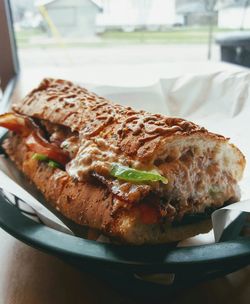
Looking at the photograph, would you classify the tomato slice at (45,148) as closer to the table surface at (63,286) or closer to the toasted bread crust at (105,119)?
the toasted bread crust at (105,119)

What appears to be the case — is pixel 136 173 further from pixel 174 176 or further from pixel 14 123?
pixel 14 123

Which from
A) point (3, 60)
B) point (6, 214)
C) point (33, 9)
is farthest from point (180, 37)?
point (6, 214)

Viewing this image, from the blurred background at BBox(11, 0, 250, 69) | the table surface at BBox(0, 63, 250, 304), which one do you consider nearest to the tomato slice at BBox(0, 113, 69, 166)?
the table surface at BBox(0, 63, 250, 304)

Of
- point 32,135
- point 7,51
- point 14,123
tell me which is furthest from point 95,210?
point 7,51

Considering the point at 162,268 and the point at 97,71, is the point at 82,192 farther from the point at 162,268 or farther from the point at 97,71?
the point at 97,71

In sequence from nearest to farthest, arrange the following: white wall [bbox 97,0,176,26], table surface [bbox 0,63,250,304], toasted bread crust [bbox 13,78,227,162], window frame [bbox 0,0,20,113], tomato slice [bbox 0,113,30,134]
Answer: table surface [bbox 0,63,250,304], toasted bread crust [bbox 13,78,227,162], tomato slice [bbox 0,113,30,134], window frame [bbox 0,0,20,113], white wall [bbox 97,0,176,26]

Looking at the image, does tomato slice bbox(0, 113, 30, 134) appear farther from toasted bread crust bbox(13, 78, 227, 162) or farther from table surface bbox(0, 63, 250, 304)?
table surface bbox(0, 63, 250, 304)

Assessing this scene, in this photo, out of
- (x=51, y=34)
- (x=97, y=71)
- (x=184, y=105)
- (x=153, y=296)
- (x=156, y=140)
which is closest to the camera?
(x=153, y=296)
